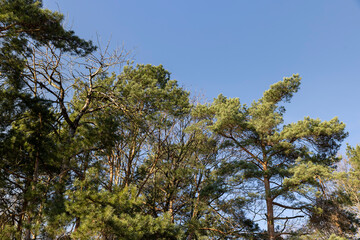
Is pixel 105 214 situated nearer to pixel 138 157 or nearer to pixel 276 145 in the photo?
pixel 138 157

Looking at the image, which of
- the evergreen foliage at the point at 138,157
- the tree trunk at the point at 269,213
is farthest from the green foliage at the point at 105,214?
the tree trunk at the point at 269,213

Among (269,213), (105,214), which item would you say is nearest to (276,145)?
(269,213)

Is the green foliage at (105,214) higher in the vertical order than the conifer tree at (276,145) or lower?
lower

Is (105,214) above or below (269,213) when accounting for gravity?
below

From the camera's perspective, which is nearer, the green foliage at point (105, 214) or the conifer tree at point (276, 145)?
the green foliage at point (105, 214)

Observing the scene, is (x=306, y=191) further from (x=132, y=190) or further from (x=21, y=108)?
(x=21, y=108)

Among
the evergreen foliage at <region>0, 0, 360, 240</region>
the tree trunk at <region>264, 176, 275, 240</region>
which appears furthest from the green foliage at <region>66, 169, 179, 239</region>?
the tree trunk at <region>264, 176, 275, 240</region>

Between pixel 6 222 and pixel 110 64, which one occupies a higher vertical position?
A: pixel 110 64

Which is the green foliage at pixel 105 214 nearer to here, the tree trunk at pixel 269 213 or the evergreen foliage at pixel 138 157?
the evergreen foliage at pixel 138 157

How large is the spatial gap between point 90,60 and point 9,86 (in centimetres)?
200

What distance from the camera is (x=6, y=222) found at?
7039mm

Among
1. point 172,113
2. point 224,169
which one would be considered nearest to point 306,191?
point 224,169

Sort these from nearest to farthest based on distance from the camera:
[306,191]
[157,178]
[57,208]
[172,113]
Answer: [57,208] → [306,191] → [172,113] → [157,178]

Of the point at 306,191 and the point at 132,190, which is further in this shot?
the point at 306,191
